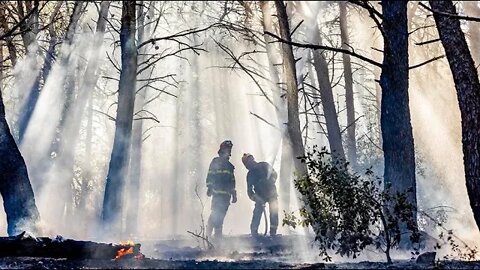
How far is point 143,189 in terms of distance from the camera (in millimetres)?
44094

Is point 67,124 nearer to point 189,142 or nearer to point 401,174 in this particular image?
point 401,174

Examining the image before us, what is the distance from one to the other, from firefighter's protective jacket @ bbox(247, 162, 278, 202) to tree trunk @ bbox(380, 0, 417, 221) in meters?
5.13

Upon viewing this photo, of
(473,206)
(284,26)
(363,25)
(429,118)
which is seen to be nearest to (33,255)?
(473,206)

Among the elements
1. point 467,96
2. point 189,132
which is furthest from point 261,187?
point 189,132

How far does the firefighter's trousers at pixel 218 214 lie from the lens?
1228cm

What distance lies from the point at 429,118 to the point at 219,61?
1234 cm

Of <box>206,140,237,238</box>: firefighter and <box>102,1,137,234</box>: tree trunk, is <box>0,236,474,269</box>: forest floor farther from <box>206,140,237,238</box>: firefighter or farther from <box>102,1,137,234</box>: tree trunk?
<box>102,1,137,234</box>: tree trunk

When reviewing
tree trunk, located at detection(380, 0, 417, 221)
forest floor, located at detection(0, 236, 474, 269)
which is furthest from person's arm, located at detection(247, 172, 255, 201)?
tree trunk, located at detection(380, 0, 417, 221)

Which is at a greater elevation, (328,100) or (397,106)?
(328,100)

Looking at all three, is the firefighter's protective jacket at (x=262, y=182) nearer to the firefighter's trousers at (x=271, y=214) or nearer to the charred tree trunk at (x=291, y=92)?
the firefighter's trousers at (x=271, y=214)

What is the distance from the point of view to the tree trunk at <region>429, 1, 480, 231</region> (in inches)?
274

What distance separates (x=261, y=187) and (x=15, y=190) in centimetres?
663

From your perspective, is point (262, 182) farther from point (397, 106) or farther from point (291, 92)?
point (397, 106)

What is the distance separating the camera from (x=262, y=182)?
1357cm
